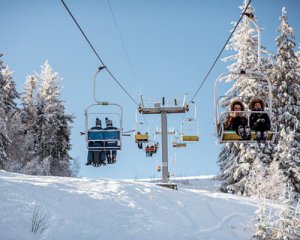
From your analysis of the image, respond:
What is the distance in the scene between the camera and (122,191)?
15.8 metres

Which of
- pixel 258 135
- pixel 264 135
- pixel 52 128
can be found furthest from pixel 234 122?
pixel 52 128

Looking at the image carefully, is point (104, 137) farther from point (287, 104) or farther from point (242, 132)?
point (287, 104)

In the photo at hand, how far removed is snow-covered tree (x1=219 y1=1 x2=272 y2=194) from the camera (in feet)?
84.0

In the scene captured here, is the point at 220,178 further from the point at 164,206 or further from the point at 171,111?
the point at 164,206

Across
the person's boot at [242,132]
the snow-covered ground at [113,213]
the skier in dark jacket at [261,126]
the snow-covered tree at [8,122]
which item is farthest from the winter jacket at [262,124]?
the snow-covered tree at [8,122]

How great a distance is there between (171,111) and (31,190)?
40.3ft

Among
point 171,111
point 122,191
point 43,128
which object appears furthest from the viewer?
point 43,128

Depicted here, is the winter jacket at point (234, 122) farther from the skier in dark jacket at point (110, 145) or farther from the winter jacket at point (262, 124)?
the skier in dark jacket at point (110, 145)

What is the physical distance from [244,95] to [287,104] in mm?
2867

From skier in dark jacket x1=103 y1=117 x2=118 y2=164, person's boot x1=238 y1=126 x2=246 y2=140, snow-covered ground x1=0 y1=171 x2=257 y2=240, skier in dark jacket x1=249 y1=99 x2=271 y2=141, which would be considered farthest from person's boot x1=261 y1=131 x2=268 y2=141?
skier in dark jacket x1=103 y1=117 x2=118 y2=164

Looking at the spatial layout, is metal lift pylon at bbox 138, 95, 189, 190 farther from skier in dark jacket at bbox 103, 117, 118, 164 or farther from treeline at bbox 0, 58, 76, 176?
treeline at bbox 0, 58, 76, 176

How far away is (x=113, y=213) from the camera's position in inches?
521

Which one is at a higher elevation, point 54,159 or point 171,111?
point 171,111

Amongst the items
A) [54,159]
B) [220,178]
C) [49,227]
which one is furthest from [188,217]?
[54,159]
